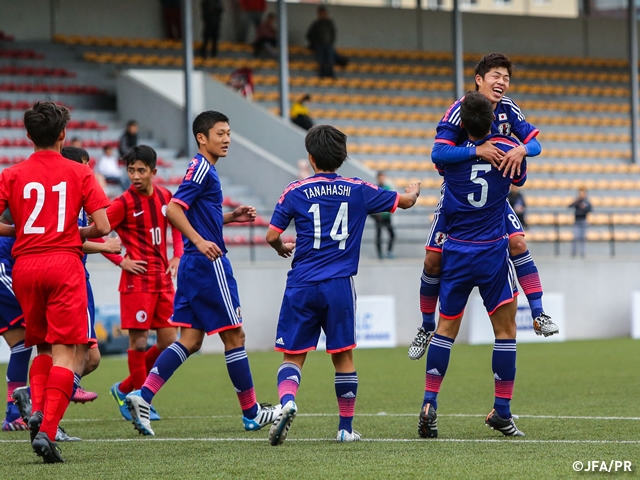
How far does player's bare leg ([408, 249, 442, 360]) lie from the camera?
705cm

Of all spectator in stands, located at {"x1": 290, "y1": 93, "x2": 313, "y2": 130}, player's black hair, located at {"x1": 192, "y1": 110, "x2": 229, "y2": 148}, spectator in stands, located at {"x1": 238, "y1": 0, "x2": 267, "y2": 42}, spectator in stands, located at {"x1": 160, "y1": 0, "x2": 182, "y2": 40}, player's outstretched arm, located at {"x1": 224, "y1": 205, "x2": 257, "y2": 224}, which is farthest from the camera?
spectator in stands, located at {"x1": 238, "y1": 0, "x2": 267, "y2": 42}

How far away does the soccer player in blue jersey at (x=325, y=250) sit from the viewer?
6266 millimetres

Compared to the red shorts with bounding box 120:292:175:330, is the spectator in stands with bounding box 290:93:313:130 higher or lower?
higher

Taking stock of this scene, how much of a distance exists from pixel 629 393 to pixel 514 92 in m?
18.2

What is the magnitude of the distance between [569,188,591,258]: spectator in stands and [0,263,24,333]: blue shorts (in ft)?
A: 43.6

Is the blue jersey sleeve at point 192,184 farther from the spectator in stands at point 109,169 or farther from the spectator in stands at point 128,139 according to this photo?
the spectator in stands at point 128,139

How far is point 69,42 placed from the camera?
24.8 m

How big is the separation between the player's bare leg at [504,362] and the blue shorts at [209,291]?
174cm

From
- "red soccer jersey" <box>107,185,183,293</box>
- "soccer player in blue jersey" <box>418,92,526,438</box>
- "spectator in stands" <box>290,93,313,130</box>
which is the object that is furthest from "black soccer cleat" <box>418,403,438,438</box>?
"spectator in stands" <box>290,93,313,130</box>

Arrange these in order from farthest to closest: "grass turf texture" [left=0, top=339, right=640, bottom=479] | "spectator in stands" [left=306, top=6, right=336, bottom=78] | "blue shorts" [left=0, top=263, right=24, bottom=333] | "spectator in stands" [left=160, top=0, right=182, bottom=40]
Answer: "spectator in stands" [left=160, top=0, right=182, bottom=40]
"spectator in stands" [left=306, top=6, right=336, bottom=78]
"blue shorts" [left=0, top=263, right=24, bottom=333]
"grass turf texture" [left=0, top=339, right=640, bottom=479]

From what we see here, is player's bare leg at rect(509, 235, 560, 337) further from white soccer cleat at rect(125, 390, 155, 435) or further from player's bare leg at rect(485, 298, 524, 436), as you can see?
white soccer cleat at rect(125, 390, 155, 435)

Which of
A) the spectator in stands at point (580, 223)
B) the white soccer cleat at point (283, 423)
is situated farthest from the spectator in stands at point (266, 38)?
the white soccer cleat at point (283, 423)

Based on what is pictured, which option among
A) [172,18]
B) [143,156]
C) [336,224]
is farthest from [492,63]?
[172,18]

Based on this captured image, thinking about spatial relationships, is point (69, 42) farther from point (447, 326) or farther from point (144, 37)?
point (447, 326)
